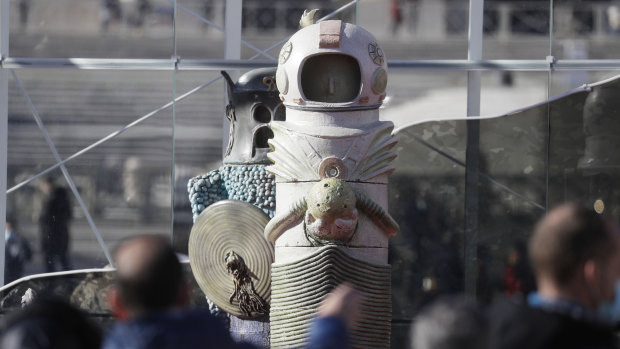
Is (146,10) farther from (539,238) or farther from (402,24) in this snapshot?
(539,238)

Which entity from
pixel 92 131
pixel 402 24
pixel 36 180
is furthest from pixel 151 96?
pixel 402 24

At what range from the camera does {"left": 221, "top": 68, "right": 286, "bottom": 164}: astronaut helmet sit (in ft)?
21.3

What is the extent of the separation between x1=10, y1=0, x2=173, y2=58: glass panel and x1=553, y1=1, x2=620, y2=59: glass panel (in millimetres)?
3057

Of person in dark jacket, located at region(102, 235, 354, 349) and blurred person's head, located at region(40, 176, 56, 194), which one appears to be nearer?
person in dark jacket, located at region(102, 235, 354, 349)

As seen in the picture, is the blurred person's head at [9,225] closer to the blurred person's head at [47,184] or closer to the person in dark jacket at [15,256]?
the person in dark jacket at [15,256]

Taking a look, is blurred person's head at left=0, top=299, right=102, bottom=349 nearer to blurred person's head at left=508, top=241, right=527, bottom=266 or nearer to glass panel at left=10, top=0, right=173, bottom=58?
blurred person's head at left=508, top=241, right=527, bottom=266

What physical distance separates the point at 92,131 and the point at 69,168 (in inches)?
13.5

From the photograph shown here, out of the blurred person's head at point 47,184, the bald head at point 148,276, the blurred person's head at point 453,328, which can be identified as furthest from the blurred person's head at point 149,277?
the blurred person's head at point 47,184

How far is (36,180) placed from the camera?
841 cm

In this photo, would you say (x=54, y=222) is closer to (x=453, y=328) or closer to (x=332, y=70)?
(x=332, y=70)

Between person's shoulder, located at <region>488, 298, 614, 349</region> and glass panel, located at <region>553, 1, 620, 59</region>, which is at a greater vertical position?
glass panel, located at <region>553, 1, 620, 59</region>

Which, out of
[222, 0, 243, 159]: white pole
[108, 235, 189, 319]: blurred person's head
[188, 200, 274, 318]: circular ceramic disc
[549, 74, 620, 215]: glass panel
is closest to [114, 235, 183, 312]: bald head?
[108, 235, 189, 319]: blurred person's head

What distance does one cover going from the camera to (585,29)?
26.7 ft

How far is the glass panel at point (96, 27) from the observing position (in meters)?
8.60
